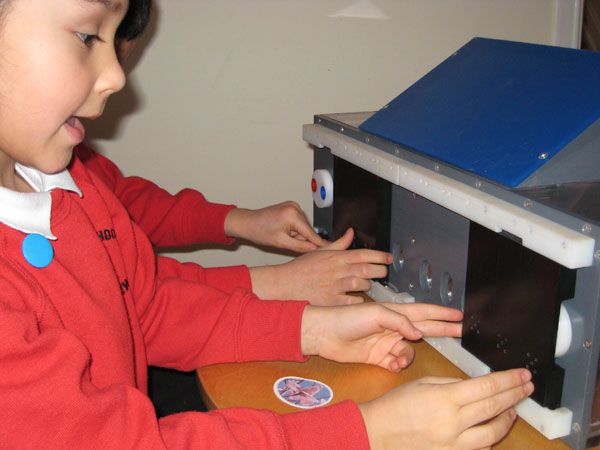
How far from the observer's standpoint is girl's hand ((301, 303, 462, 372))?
59cm

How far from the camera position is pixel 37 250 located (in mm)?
491

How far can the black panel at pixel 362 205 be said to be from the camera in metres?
0.68

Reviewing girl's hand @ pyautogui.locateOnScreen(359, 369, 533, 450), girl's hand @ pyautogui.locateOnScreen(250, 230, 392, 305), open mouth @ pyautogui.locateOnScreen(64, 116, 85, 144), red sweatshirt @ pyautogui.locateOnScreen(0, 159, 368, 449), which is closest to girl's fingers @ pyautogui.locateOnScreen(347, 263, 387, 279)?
girl's hand @ pyautogui.locateOnScreen(250, 230, 392, 305)

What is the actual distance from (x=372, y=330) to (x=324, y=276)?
14 centimetres

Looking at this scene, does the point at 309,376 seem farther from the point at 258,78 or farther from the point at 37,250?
the point at 258,78

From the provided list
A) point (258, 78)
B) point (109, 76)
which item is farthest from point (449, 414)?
point (258, 78)

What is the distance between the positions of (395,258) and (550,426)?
0.84 ft

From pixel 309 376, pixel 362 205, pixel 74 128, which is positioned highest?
pixel 74 128

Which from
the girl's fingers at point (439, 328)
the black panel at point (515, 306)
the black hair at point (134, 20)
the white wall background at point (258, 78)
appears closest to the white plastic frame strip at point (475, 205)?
the black panel at point (515, 306)

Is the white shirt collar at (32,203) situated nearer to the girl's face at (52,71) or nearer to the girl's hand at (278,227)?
the girl's face at (52,71)

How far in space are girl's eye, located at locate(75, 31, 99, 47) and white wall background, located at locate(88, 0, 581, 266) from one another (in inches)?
26.1

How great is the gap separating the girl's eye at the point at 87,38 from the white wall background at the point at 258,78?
663 mm

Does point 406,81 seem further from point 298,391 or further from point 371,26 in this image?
point 298,391

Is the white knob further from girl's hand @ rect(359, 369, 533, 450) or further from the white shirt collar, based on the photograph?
the white shirt collar
